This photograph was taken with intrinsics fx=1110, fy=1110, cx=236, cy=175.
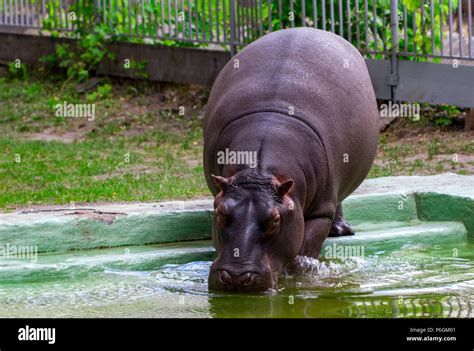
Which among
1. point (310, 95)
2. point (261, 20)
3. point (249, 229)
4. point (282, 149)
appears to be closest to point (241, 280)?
point (249, 229)

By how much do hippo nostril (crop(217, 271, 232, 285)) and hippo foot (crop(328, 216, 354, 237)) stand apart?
1798mm

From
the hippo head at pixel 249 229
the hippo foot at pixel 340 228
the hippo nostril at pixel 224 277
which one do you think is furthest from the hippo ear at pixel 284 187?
the hippo foot at pixel 340 228

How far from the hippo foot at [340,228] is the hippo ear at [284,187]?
1579 millimetres

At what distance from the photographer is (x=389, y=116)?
1245 centimetres

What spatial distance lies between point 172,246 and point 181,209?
338mm

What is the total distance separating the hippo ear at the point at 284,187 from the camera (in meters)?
5.99

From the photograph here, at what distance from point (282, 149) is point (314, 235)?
27.3 inches

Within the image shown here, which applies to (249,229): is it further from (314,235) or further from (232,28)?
(232,28)

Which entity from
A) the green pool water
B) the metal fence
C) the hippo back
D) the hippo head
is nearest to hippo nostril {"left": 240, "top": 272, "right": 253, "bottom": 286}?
the hippo head

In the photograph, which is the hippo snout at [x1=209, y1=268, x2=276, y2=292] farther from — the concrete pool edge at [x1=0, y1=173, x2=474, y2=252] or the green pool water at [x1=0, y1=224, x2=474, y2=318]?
the concrete pool edge at [x1=0, y1=173, x2=474, y2=252]

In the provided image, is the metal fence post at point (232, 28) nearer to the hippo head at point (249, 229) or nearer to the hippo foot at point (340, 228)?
the hippo foot at point (340, 228)

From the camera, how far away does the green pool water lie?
5848mm

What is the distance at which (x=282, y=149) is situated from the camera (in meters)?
6.34
